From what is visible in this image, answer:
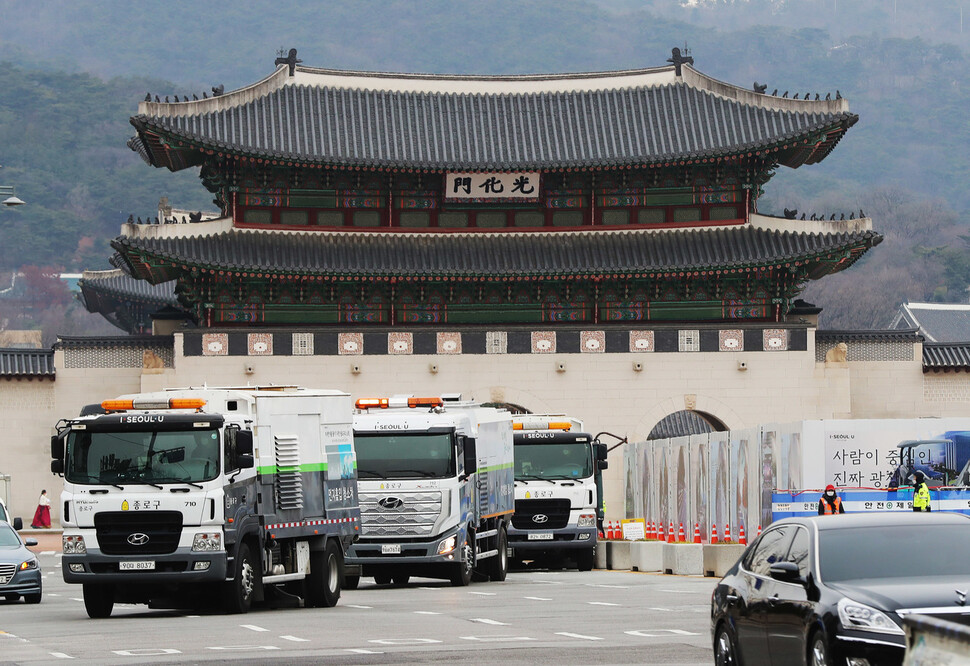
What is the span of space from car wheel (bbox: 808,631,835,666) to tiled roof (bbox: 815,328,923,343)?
3591 cm

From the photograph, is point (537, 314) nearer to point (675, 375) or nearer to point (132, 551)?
point (675, 375)

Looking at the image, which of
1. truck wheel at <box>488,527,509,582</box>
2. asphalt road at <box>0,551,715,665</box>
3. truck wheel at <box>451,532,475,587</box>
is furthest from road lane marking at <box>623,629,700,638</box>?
truck wheel at <box>488,527,509,582</box>

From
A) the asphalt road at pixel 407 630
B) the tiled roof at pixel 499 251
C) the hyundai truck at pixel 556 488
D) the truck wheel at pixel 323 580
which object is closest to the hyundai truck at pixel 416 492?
the asphalt road at pixel 407 630

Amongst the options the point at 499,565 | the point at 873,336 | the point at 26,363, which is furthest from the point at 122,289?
the point at 499,565

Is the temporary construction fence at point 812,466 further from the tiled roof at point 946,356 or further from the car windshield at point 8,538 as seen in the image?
the tiled roof at point 946,356

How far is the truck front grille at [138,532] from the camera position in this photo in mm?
21141

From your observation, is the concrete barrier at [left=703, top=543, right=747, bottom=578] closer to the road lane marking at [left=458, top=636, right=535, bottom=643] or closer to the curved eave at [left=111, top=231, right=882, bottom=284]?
the road lane marking at [left=458, top=636, right=535, bottom=643]

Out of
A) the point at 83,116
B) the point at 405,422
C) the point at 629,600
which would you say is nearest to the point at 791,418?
the point at 405,422

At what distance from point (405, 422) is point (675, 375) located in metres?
19.5

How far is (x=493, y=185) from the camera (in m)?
47.2

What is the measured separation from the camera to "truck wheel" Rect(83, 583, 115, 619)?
21719mm

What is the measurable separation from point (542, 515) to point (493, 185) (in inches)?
557

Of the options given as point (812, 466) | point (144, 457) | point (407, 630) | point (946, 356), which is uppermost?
point (946, 356)

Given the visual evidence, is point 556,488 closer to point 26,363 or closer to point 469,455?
point 469,455
